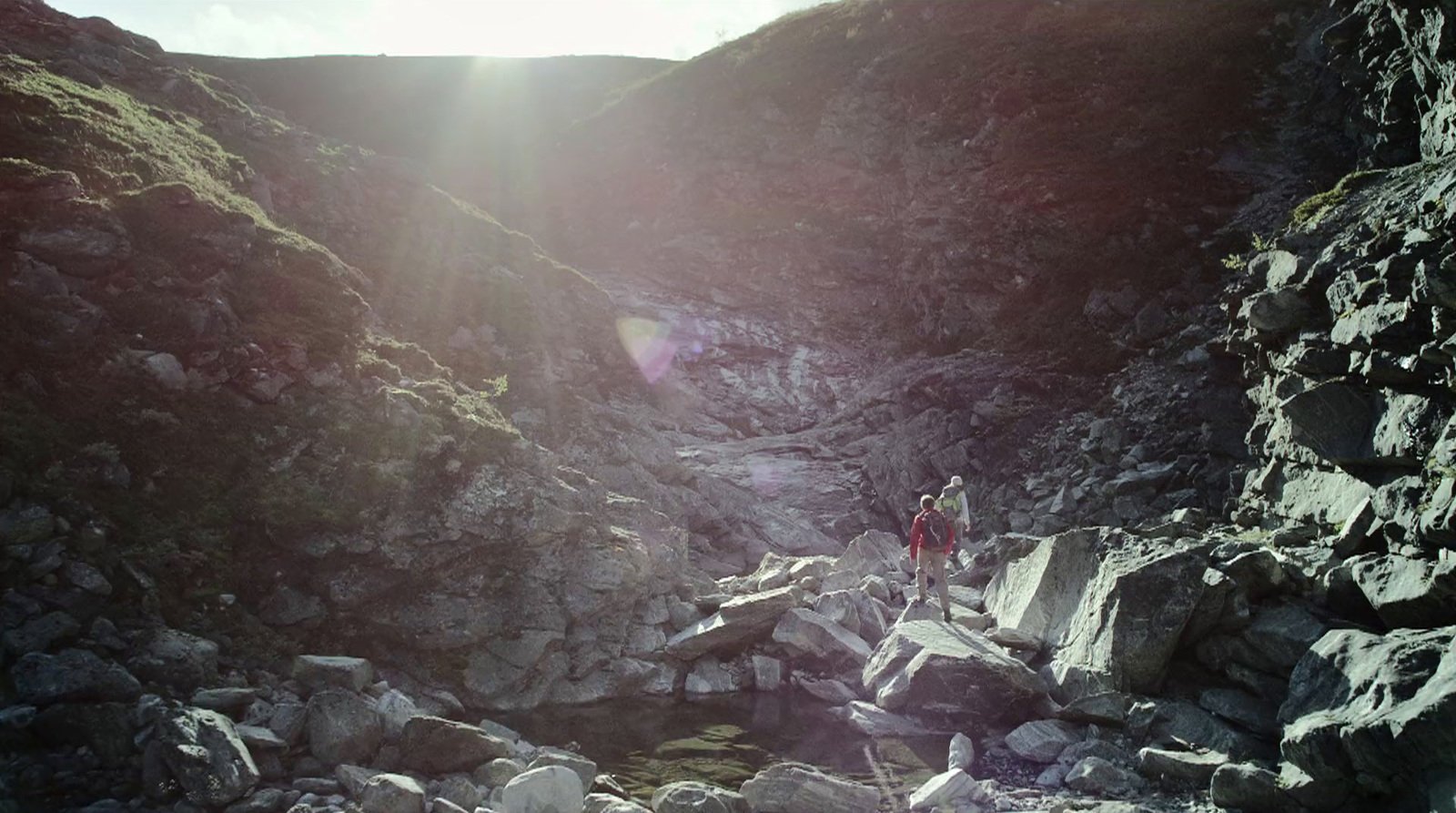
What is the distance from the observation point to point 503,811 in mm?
9180

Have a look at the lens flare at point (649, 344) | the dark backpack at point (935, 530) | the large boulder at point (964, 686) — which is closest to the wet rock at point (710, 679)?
the large boulder at point (964, 686)

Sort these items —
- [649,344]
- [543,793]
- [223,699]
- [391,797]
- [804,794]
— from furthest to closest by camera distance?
[649,344] < [223,699] < [804,794] < [543,793] < [391,797]

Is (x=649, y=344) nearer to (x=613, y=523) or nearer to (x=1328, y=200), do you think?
(x=613, y=523)

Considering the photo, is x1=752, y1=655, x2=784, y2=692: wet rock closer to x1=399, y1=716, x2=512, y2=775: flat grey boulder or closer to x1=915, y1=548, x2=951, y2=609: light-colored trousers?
x1=915, y1=548, x2=951, y2=609: light-colored trousers

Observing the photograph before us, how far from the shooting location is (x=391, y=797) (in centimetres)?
891

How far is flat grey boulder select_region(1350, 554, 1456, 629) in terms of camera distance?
982 cm

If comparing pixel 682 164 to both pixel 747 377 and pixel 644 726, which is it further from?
pixel 644 726

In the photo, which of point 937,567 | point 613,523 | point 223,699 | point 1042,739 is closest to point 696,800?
point 1042,739

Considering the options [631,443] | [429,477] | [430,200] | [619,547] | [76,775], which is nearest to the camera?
[76,775]

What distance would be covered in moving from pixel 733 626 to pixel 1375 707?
9596 millimetres

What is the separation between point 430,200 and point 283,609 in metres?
22.7

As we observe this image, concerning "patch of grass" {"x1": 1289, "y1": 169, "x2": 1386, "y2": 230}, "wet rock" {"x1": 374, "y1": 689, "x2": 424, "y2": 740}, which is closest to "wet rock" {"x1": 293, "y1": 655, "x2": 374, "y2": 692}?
"wet rock" {"x1": 374, "y1": 689, "x2": 424, "y2": 740}

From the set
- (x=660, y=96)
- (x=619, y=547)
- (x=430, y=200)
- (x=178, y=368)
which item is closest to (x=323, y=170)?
(x=430, y=200)

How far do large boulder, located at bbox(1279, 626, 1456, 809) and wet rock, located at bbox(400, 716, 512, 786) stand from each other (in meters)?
8.06
